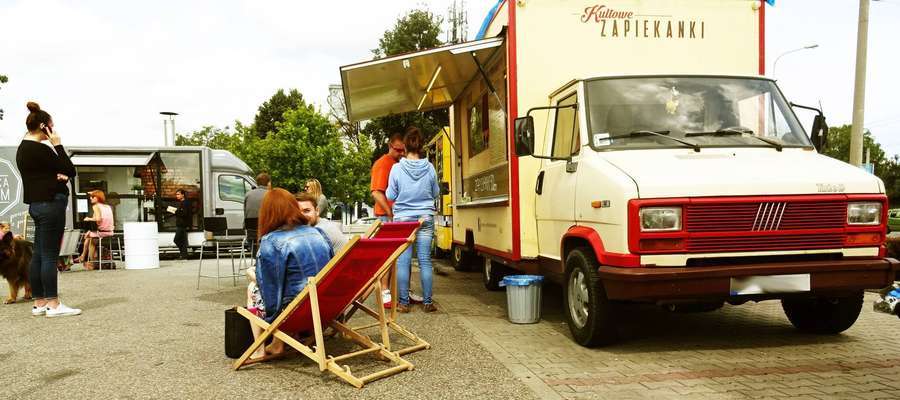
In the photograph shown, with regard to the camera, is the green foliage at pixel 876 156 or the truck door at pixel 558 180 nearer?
the truck door at pixel 558 180

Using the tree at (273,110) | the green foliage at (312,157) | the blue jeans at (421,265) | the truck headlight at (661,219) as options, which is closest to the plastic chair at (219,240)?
the blue jeans at (421,265)

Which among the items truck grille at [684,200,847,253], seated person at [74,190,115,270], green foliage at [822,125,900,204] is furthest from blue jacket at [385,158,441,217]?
green foliage at [822,125,900,204]

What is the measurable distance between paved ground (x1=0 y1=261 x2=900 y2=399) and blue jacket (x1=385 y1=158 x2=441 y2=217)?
107 cm

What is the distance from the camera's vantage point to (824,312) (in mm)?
5316

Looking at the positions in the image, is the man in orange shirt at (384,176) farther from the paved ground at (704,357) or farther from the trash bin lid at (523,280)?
the trash bin lid at (523,280)

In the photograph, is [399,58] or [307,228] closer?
[307,228]

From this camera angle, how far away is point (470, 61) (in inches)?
292

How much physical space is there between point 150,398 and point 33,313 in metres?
3.66

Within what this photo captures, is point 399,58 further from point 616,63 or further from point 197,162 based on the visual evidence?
point 197,162

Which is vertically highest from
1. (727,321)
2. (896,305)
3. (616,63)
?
(616,63)

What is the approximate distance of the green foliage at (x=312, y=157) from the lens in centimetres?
3841

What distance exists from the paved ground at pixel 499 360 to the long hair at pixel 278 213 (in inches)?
38.6

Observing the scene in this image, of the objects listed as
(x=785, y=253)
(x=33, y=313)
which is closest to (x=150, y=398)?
(x=33, y=313)

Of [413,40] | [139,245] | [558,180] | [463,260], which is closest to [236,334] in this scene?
[558,180]
